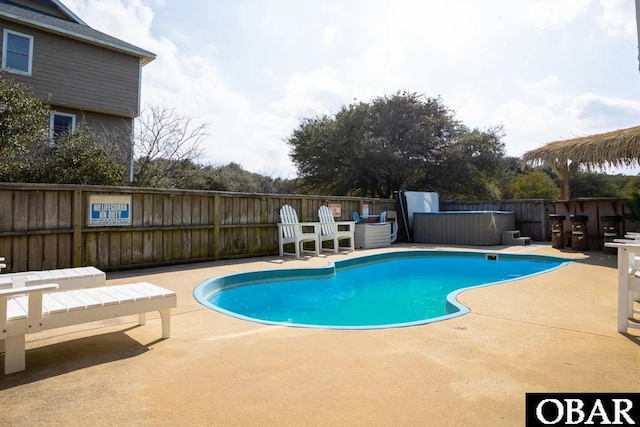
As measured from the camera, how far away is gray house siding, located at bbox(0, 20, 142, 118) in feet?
27.9

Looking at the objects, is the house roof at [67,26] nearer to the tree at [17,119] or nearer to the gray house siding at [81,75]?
the gray house siding at [81,75]

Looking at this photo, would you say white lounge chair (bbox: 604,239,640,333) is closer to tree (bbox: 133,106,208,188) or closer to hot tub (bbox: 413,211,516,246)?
hot tub (bbox: 413,211,516,246)

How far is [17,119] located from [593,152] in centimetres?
1091

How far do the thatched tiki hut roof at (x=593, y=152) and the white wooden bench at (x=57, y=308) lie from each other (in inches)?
331

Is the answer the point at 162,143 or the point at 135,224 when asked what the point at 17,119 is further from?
the point at 162,143

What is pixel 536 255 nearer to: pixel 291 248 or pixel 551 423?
pixel 291 248

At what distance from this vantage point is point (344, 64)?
838cm

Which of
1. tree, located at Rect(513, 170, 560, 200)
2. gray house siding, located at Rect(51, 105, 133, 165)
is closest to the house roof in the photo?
gray house siding, located at Rect(51, 105, 133, 165)

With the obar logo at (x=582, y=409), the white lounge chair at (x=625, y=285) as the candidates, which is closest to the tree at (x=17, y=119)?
the obar logo at (x=582, y=409)

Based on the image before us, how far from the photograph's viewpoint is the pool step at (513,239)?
9289 mm

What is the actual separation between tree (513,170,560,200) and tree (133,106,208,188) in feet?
56.0

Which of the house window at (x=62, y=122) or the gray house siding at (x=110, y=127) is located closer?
the house window at (x=62, y=122)

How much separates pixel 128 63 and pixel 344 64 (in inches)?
242

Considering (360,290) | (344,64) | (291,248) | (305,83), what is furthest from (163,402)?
(305,83)
